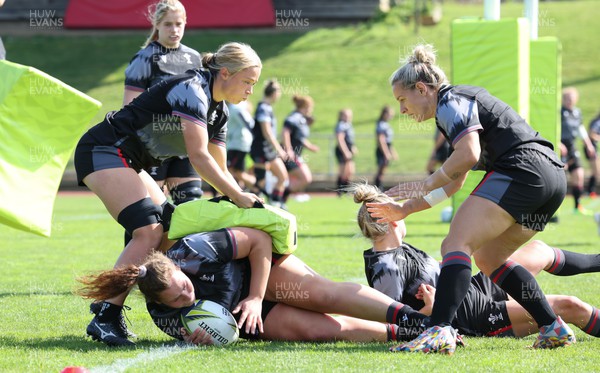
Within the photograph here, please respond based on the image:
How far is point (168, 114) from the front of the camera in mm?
4883

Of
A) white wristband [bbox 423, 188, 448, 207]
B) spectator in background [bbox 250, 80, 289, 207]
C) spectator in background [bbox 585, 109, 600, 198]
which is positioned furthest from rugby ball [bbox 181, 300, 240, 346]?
spectator in background [bbox 585, 109, 600, 198]

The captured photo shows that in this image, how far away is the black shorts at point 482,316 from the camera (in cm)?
481

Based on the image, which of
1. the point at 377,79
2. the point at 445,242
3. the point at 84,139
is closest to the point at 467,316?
the point at 445,242

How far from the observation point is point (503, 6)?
116 ft

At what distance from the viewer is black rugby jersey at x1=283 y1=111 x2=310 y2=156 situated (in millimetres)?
15578

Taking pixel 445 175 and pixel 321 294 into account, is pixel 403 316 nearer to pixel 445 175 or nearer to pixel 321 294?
pixel 321 294

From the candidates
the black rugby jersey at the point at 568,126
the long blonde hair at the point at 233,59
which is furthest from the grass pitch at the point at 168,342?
the black rugby jersey at the point at 568,126

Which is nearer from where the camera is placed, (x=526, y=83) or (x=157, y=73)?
(x=157, y=73)

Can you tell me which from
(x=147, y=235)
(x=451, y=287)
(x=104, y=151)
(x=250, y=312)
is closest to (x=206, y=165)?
(x=147, y=235)

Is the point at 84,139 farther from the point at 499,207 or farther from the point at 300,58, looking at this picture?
the point at 300,58

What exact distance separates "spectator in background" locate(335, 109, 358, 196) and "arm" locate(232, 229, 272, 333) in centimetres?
1445

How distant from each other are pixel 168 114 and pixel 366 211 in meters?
1.28

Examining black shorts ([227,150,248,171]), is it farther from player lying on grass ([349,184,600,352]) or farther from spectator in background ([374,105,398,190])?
player lying on grass ([349,184,600,352])

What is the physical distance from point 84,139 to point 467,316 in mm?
2475
